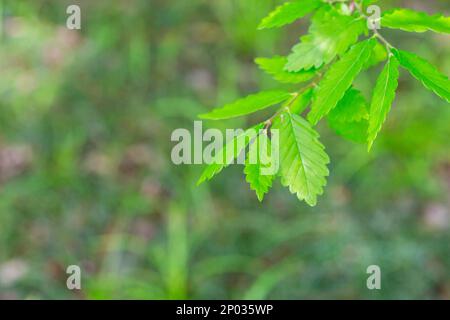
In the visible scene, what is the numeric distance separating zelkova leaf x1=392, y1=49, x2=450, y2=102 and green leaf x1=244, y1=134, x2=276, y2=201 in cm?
24

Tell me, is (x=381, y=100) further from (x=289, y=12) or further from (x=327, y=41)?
(x=289, y=12)

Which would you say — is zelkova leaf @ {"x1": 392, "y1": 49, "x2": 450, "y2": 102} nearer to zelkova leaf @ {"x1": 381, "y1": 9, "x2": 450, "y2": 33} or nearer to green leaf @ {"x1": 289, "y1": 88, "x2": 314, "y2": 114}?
zelkova leaf @ {"x1": 381, "y1": 9, "x2": 450, "y2": 33}

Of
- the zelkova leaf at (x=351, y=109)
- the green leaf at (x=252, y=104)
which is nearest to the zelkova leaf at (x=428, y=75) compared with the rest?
the zelkova leaf at (x=351, y=109)

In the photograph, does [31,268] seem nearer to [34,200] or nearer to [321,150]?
[34,200]

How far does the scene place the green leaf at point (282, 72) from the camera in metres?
0.91

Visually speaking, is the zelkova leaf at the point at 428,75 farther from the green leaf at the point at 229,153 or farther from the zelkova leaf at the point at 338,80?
the green leaf at the point at 229,153

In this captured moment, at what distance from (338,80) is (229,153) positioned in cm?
20

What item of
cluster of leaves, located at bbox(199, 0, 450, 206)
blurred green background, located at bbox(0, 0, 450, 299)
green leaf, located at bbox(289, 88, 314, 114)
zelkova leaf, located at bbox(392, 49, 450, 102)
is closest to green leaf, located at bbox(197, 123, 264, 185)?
cluster of leaves, located at bbox(199, 0, 450, 206)

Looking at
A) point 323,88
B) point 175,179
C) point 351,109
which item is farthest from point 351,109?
point 175,179

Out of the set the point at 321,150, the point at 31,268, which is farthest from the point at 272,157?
the point at 31,268

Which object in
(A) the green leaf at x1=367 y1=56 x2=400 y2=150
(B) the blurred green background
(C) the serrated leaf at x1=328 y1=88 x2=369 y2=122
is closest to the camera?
(A) the green leaf at x1=367 y1=56 x2=400 y2=150

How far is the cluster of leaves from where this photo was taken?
79cm

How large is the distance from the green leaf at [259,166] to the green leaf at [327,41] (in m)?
0.14

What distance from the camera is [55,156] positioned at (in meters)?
2.64
